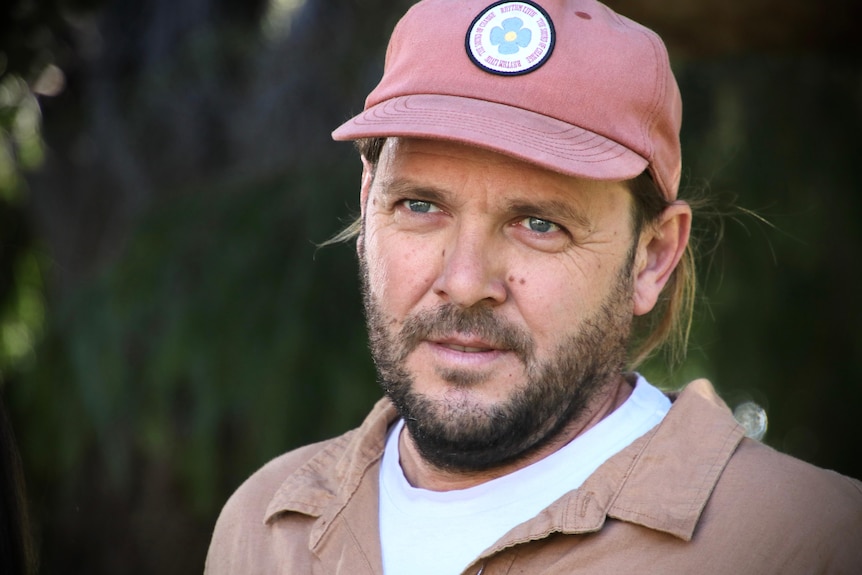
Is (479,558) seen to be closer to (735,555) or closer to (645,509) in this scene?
(645,509)

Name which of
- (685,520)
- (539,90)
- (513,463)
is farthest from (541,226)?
(685,520)

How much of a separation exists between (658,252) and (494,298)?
1.34 feet

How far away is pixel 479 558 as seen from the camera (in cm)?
151

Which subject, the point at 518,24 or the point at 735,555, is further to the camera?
the point at 518,24

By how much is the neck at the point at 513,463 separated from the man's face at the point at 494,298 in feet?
0.07

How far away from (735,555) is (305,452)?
0.90m

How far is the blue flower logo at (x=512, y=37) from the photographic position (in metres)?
1.63

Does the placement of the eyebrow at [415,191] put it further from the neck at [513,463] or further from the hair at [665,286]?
the neck at [513,463]

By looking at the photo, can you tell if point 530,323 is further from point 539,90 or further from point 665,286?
point 665,286

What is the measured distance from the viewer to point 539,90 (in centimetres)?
161

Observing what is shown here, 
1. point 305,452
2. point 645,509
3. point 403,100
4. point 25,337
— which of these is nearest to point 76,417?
point 25,337

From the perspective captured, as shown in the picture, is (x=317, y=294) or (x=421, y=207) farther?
(x=317, y=294)

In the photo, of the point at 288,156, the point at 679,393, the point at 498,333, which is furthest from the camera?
the point at 288,156

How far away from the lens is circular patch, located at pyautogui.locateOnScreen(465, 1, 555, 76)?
1618 mm
